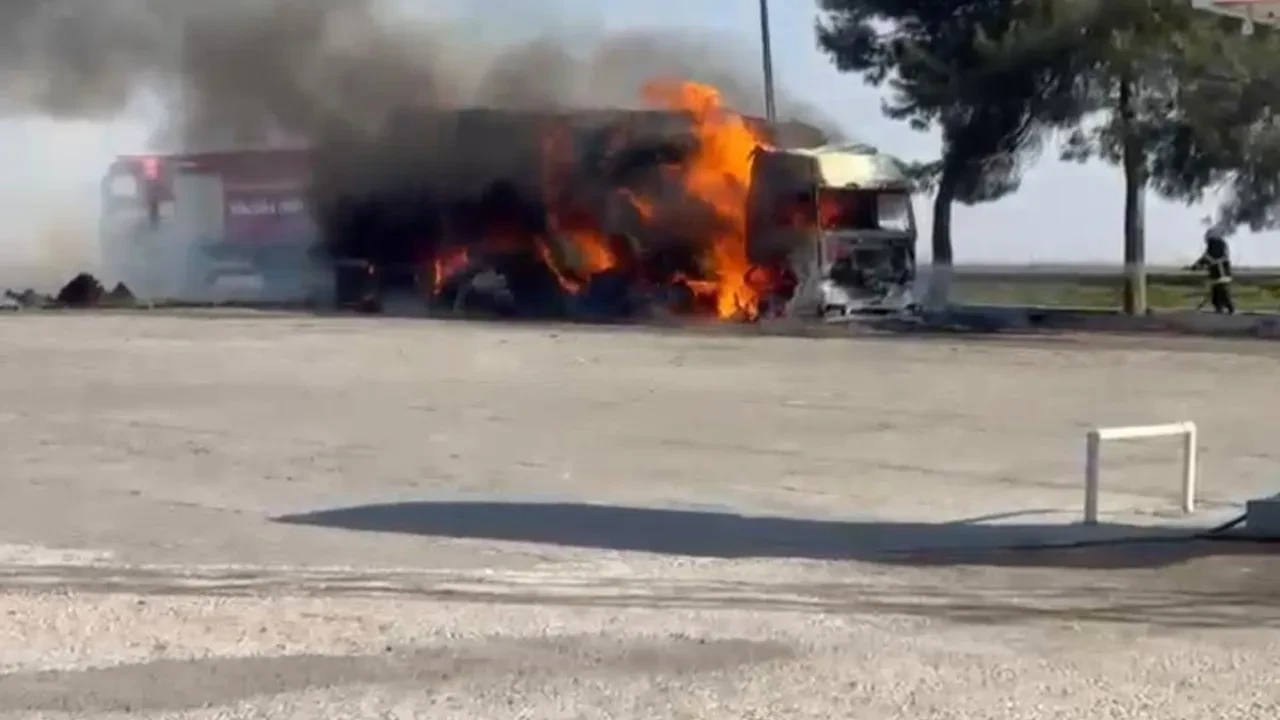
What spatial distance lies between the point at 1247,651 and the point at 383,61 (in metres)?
32.6

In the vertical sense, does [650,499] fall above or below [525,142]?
below

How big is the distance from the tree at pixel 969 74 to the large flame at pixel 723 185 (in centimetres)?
548

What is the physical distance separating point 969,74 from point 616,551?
32.4 m

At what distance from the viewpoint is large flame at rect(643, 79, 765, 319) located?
40062 mm

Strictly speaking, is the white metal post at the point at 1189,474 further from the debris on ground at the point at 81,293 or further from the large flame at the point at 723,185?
the debris on ground at the point at 81,293

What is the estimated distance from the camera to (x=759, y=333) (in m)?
36.8

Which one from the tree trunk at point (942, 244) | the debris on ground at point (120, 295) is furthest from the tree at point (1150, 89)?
the debris on ground at point (120, 295)

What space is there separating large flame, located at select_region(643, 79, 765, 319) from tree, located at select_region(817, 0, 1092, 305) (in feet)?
18.0

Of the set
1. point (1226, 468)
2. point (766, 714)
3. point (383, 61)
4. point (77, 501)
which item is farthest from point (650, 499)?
point (383, 61)

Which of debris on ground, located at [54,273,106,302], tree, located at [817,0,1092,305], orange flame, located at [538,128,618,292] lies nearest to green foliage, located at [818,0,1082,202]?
tree, located at [817,0,1092,305]

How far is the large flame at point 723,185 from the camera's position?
131 ft

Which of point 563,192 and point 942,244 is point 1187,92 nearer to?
point 942,244

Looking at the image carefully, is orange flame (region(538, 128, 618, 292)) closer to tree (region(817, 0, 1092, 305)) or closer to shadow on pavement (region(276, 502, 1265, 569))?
tree (region(817, 0, 1092, 305))

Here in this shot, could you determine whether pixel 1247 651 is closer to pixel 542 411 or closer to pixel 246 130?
pixel 542 411
